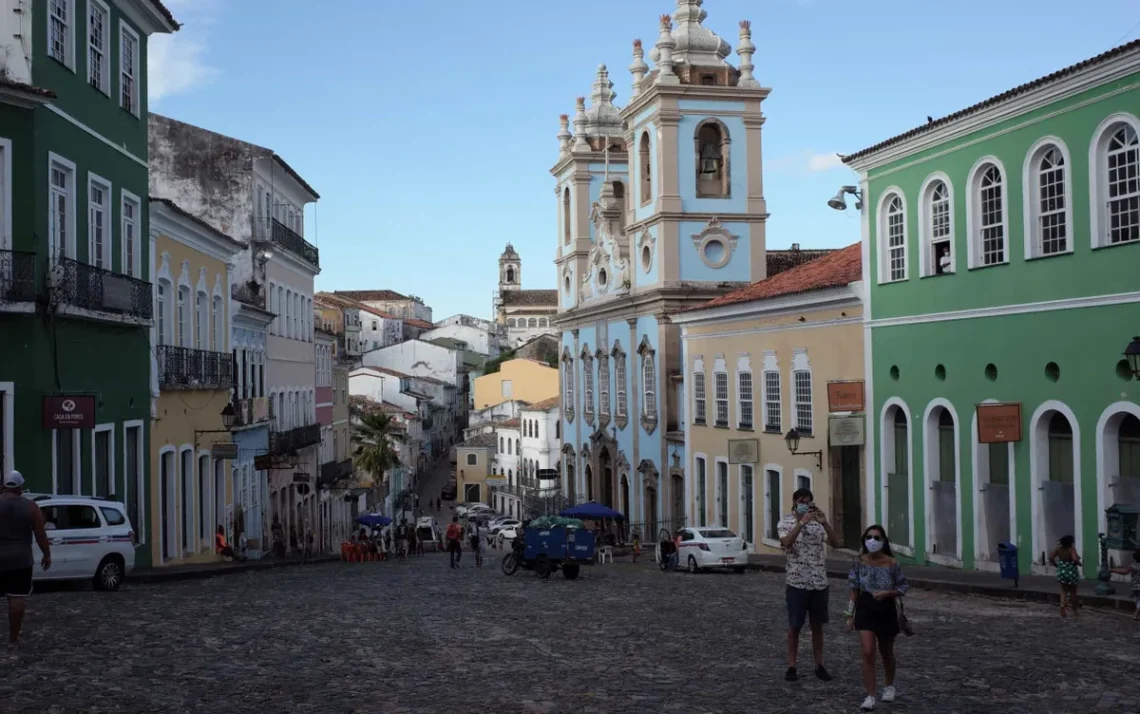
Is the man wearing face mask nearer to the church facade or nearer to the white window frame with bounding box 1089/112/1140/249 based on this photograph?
the white window frame with bounding box 1089/112/1140/249

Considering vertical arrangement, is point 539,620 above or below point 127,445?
below

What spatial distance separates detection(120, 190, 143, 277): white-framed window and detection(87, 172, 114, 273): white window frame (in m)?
0.86

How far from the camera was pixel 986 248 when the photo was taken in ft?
77.5

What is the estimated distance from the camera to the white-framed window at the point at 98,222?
2156cm

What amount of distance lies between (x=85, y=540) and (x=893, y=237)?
16478mm

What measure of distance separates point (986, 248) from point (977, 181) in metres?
1.19

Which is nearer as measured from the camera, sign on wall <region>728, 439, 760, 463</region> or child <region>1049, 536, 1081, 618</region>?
child <region>1049, 536, 1081, 618</region>

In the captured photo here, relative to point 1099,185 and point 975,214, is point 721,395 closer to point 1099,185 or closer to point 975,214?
point 975,214

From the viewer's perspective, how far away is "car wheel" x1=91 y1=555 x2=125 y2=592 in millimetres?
18141

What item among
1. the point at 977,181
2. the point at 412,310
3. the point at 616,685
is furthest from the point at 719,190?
the point at 412,310

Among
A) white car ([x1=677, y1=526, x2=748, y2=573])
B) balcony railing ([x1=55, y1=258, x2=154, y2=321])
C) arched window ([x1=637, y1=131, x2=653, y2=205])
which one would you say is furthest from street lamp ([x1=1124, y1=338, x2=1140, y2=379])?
arched window ([x1=637, y1=131, x2=653, y2=205])

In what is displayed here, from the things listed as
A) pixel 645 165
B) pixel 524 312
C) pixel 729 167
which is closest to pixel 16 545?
pixel 729 167

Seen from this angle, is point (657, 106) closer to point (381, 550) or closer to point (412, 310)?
point (381, 550)

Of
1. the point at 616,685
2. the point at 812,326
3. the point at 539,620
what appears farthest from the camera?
the point at 812,326
